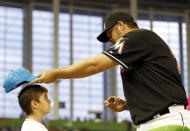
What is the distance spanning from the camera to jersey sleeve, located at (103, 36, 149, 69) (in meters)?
2.34

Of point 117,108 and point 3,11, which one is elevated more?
point 3,11

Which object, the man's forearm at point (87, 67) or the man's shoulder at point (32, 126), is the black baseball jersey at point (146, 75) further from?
the man's shoulder at point (32, 126)

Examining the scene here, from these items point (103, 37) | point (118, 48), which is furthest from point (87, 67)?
point (103, 37)

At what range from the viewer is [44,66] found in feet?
54.1

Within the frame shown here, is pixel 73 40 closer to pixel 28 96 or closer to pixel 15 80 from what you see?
pixel 28 96

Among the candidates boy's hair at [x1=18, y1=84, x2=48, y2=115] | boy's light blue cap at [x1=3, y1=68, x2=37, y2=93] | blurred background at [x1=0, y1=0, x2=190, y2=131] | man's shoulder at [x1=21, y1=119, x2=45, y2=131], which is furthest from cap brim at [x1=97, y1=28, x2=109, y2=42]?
blurred background at [x1=0, y1=0, x2=190, y2=131]

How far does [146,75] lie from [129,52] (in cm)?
18

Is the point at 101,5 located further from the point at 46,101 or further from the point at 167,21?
the point at 46,101

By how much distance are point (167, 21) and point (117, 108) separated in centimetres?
1512

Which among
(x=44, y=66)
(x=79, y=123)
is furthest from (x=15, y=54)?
(x=79, y=123)

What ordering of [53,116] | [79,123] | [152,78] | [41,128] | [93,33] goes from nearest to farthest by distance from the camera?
[152,78] → [41,128] → [79,123] → [53,116] → [93,33]

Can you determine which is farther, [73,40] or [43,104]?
[73,40]

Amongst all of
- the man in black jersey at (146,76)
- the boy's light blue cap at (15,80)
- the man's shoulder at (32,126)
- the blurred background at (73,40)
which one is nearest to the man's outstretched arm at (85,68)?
the man in black jersey at (146,76)

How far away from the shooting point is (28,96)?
10.1 ft
